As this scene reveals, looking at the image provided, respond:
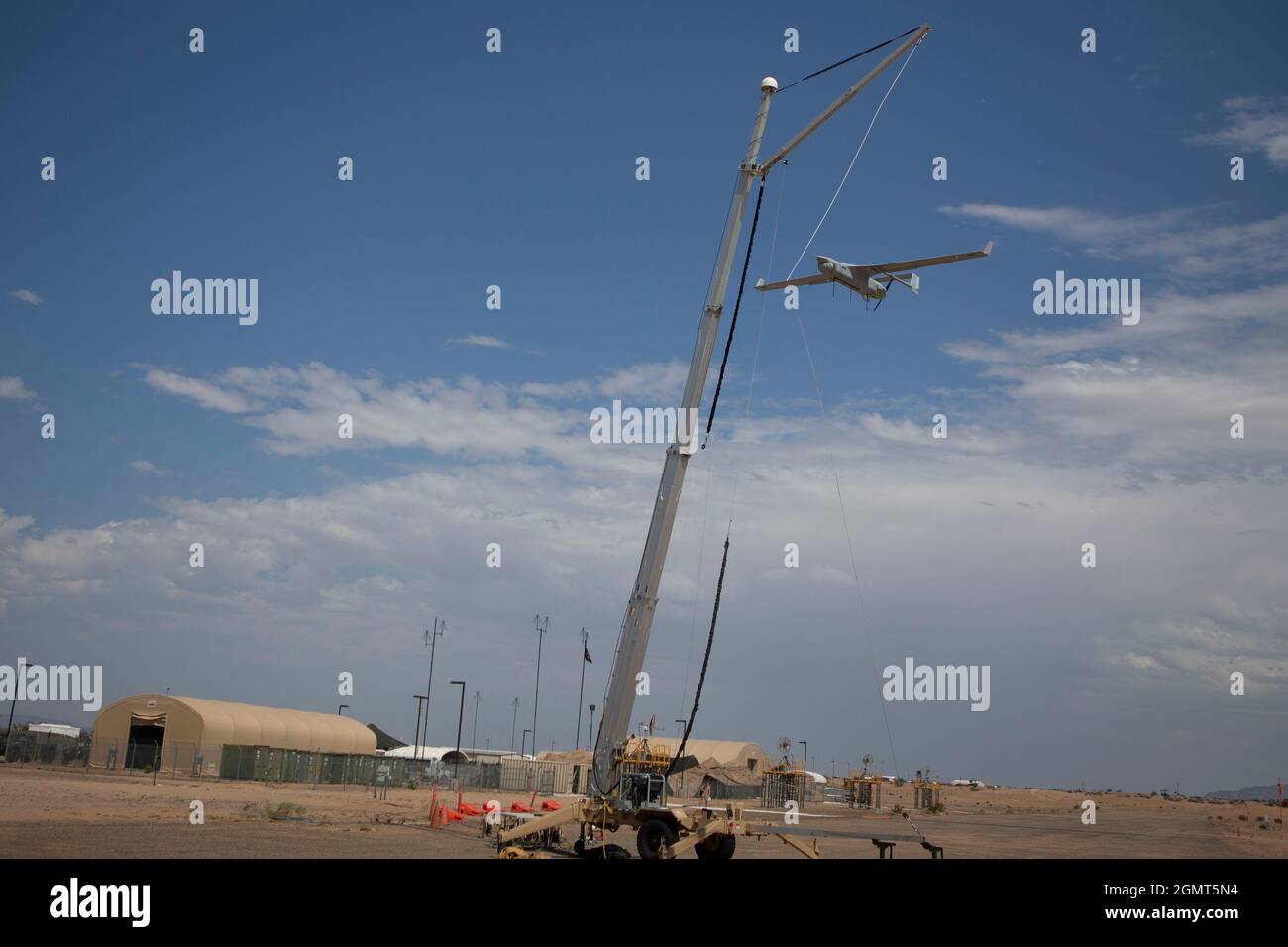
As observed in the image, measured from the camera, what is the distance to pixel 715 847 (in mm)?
24547

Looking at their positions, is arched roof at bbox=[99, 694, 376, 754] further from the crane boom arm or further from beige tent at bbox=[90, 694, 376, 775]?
the crane boom arm

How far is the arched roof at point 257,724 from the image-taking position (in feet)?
241

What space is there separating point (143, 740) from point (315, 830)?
5034 centimetres

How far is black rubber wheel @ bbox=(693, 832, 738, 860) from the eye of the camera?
2450 centimetres

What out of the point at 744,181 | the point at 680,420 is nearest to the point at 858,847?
the point at 680,420

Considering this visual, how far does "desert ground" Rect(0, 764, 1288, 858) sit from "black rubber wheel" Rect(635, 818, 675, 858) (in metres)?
3.22

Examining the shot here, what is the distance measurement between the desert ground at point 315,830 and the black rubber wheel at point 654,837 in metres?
3.22

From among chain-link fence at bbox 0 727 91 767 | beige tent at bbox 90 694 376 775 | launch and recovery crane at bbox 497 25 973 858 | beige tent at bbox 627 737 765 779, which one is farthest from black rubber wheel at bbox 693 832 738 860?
beige tent at bbox 627 737 765 779

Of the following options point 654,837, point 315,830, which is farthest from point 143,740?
point 654,837
